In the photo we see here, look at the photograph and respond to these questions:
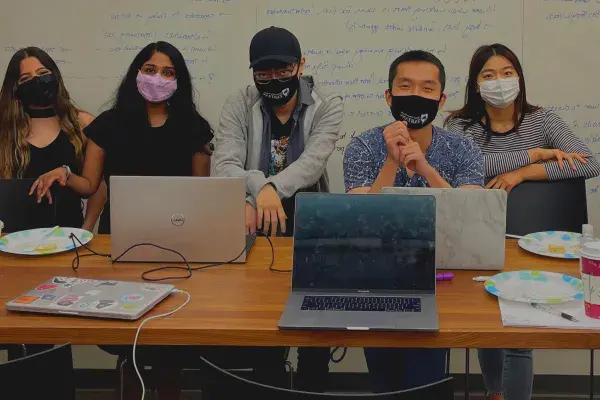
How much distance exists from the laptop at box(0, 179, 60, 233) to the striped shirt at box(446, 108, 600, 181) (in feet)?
5.40

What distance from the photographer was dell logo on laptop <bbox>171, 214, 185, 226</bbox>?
5.58ft

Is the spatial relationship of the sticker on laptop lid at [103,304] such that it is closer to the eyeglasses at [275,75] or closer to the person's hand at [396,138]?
the person's hand at [396,138]

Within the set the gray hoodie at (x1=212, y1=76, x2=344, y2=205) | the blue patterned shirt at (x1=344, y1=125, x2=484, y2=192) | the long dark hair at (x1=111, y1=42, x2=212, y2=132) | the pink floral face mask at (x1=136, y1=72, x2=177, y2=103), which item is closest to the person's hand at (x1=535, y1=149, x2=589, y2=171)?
the blue patterned shirt at (x1=344, y1=125, x2=484, y2=192)

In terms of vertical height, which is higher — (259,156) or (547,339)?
(259,156)

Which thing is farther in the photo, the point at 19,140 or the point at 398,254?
the point at 19,140

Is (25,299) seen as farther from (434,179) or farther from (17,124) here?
(17,124)

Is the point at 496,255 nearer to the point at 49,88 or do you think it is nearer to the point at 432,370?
the point at 432,370

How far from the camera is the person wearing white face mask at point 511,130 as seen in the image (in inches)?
98.5

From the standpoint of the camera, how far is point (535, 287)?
152 centimetres

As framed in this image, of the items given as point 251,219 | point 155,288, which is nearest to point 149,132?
point 251,219

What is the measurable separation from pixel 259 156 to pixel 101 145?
68 centimetres

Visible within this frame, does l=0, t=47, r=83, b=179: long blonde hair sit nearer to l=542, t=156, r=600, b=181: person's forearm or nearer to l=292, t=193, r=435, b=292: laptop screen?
l=292, t=193, r=435, b=292: laptop screen

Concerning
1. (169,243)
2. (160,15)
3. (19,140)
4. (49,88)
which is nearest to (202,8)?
(160,15)

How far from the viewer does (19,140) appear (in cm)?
266
